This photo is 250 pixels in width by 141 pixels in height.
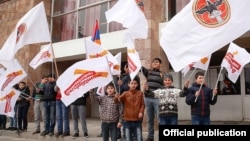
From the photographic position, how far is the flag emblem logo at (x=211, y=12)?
5.38m

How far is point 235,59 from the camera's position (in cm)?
615

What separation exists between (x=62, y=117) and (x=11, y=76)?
1546 millimetres

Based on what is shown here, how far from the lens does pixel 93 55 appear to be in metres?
6.55

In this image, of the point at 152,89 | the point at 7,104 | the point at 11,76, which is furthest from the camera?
the point at 7,104

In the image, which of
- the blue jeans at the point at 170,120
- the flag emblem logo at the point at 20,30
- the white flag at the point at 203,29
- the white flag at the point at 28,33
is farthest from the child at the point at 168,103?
the flag emblem logo at the point at 20,30

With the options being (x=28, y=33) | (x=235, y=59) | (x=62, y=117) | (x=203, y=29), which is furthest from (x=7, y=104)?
(x=235, y=59)

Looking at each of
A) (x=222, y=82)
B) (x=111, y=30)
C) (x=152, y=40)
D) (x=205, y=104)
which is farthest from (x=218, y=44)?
(x=111, y=30)

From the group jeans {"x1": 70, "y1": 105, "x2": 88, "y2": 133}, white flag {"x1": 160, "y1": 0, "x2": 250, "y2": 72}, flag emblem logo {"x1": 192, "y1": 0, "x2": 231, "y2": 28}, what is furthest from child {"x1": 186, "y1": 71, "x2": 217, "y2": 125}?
jeans {"x1": 70, "y1": 105, "x2": 88, "y2": 133}

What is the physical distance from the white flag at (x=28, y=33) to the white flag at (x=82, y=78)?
2.07 metres

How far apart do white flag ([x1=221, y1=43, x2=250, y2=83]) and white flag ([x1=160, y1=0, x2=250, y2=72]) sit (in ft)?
3.10

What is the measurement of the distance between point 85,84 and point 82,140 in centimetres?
211

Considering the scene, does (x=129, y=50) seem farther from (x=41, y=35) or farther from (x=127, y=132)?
(x=41, y=35)

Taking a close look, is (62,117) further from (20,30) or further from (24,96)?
(20,30)

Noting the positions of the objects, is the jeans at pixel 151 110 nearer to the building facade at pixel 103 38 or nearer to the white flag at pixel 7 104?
the building facade at pixel 103 38
